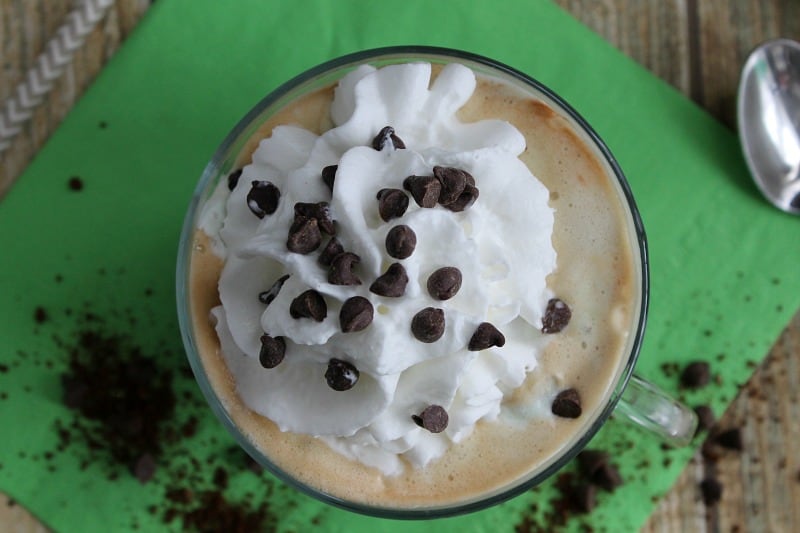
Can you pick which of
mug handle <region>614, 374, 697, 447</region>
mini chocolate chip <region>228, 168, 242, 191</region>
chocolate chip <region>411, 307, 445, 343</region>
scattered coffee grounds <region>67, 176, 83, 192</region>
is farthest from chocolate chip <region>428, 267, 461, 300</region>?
scattered coffee grounds <region>67, 176, 83, 192</region>

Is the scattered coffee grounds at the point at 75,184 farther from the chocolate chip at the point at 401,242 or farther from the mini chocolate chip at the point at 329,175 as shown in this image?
the chocolate chip at the point at 401,242

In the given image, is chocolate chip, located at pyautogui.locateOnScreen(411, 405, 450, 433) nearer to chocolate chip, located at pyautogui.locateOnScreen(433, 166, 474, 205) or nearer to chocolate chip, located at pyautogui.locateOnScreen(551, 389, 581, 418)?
chocolate chip, located at pyautogui.locateOnScreen(551, 389, 581, 418)

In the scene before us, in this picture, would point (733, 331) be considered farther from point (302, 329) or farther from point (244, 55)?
point (244, 55)

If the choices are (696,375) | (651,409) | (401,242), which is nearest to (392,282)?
(401,242)

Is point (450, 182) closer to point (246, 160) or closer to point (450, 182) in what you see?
point (450, 182)

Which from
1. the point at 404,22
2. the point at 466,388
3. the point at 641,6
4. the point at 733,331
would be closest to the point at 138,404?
the point at 466,388
